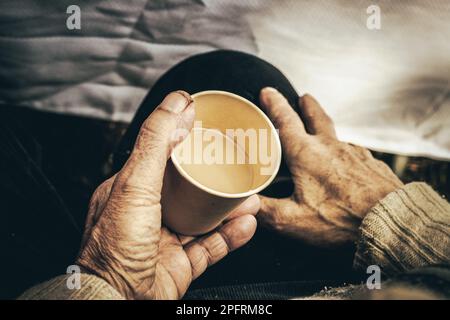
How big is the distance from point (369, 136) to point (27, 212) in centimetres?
144

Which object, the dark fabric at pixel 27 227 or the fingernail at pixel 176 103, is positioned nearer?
the fingernail at pixel 176 103

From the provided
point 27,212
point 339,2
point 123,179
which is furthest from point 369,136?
point 27,212

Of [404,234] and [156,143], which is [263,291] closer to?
[404,234]

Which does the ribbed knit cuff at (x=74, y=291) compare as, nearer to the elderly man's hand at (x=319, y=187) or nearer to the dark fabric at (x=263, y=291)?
the dark fabric at (x=263, y=291)

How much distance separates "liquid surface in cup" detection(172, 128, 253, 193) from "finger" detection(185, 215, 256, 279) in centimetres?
23

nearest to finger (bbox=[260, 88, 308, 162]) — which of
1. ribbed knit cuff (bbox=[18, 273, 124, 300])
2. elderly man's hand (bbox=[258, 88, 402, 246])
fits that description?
elderly man's hand (bbox=[258, 88, 402, 246])

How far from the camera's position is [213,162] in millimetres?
1024

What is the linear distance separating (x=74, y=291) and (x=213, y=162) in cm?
43

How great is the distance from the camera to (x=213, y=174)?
1.01 m

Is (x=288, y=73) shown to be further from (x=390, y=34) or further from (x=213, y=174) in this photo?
(x=213, y=174)

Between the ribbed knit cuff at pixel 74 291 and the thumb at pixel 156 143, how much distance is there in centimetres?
22

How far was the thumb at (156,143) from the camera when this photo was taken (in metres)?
0.87

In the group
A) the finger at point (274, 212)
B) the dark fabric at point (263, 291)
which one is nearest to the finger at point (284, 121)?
the finger at point (274, 212)
